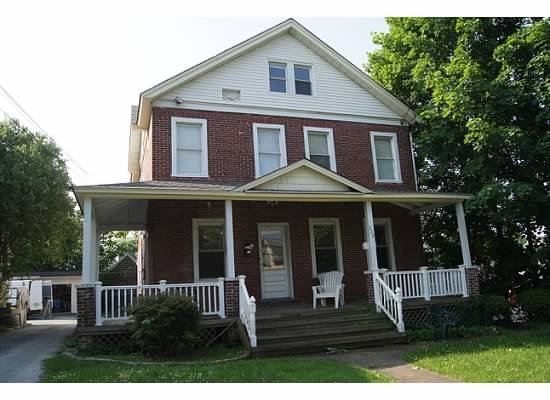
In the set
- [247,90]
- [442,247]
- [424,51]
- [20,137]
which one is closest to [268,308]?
[247,90]

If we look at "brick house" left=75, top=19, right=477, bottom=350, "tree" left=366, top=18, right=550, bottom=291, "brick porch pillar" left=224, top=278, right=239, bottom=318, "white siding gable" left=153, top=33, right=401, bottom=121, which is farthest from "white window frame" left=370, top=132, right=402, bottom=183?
"brick porch pillar" left=224, top=278, right=239, bottom=318

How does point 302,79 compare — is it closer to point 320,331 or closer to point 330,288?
point 330,288

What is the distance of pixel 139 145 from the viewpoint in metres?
18.5

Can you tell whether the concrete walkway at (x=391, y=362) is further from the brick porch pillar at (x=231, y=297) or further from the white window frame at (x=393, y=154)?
the white window frame at (x=393, y=154)

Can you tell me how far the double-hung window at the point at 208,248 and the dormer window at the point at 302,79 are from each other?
5.01 metres

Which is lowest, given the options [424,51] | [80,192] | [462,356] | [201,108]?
[462,356]

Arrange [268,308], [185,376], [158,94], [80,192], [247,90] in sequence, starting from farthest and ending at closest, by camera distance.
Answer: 1. [247,90]
2. [158,94]
3. [268,308]
4. [80,192]
5. [185,376]

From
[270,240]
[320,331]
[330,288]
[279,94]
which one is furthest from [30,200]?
[320,331]

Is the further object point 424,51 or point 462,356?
point 424,51

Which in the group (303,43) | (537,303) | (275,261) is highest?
(303,43)

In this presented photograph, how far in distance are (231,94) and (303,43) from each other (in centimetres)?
325

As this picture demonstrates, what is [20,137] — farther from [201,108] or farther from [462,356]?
[462,356]

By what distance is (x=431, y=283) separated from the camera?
12.5 m

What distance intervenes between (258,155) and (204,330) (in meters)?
5.59
